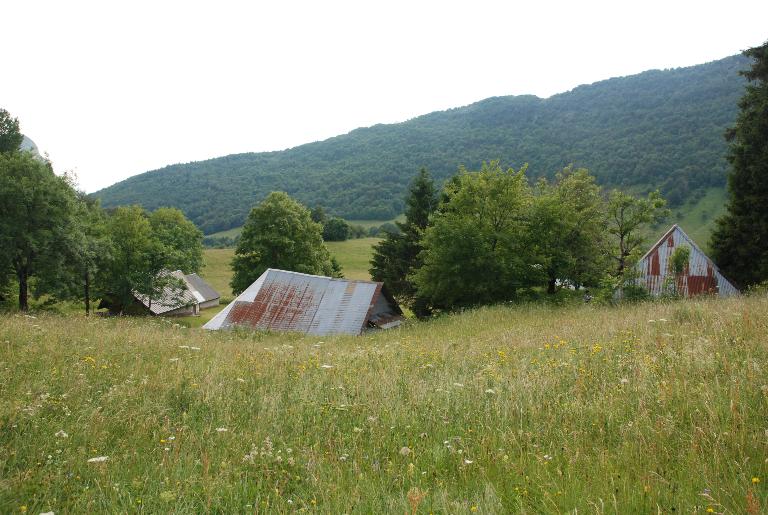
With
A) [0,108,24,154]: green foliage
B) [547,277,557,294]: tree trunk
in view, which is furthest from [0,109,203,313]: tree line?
[547,277,557,294]: tree trunk

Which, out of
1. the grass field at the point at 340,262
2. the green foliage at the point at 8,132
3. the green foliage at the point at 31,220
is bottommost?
the grass field at the point at 340,262

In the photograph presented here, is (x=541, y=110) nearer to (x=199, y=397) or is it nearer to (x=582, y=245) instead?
(x=582, y=245)

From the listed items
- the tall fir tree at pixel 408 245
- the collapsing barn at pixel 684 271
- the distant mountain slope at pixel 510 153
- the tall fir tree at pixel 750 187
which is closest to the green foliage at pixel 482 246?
the collapsing barn at pixel 684 271

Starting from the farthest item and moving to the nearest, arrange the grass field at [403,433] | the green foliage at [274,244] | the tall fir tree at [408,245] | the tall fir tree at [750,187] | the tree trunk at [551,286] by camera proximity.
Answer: the green foliage at [274,244] → the tall fir tree at [408,245] → the tree trunk at [551,286] → the tall fir tree at [750,187] → the grass field at [403,433]

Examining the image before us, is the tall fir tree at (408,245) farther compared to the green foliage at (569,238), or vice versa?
the tall fir tree at (408,245)

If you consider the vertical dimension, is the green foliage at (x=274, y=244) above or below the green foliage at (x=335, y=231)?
above

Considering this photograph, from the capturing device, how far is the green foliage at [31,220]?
29953 millimetres

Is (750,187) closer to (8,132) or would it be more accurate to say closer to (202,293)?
(202,293)

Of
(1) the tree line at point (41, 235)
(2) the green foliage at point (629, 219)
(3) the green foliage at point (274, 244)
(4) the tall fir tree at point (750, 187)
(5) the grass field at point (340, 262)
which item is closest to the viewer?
(4) the tall fir tree at point (750, 187)

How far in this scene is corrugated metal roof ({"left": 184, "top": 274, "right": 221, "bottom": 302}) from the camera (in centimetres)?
6794

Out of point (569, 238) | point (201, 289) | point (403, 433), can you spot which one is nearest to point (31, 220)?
point (569, 238)

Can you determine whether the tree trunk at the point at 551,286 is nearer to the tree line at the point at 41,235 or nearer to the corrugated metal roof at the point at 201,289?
the tree line at the point at 41,235

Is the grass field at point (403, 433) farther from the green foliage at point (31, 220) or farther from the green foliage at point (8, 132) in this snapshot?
the green foliage at point (8, 132)

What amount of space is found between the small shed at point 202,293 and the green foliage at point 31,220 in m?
34.5
